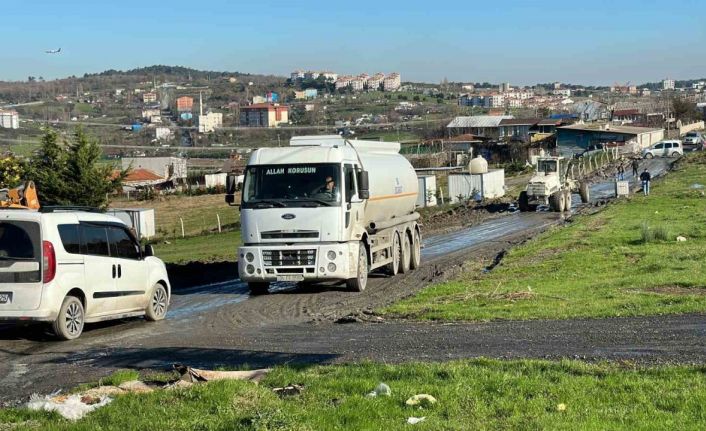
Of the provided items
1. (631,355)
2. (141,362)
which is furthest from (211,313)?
(631,355)

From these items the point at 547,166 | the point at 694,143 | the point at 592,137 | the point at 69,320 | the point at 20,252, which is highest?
the point at 592,137

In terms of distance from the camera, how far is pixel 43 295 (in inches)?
536

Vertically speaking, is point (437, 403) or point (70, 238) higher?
point (70, 238)

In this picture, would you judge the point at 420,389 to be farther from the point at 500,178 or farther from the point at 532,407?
the point at 500,178

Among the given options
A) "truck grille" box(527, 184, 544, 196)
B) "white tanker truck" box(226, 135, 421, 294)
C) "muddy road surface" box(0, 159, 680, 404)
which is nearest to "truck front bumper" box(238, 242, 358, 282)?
"white tanker truck" box(226, 135, 421, 294)

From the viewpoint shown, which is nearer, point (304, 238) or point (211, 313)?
point (211, 313)

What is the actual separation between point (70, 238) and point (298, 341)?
4199mm

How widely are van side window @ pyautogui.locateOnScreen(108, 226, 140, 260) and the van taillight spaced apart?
74.7 inches

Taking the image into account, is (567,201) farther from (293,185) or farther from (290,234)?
(290,234)

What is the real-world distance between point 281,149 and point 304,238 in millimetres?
2093

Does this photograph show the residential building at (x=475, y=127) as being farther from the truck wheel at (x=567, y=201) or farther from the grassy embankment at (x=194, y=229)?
the truck wheel at (x=567, y=201)

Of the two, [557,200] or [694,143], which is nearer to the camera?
[557,200]

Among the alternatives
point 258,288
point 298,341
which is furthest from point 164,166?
point 298,341

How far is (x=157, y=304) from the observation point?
56.0ft
